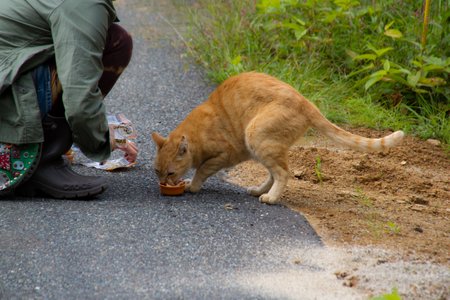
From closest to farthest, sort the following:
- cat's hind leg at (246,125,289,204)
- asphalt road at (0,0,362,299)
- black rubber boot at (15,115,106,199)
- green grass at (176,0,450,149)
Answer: asphalt road at (0,0,362,299)
black rubber boot at (15,115,106,199)
cat's hind leg at (246,125,289,204)
green grass at (176,0,450,149)

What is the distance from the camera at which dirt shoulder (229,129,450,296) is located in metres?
4.32

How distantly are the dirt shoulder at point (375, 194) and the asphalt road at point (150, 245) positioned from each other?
23 cm

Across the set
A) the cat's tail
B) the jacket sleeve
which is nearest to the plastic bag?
the jacket sleeve

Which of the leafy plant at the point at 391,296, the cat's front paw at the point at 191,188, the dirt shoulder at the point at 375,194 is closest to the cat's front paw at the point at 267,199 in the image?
the dirt shoulder at the point at 375,194

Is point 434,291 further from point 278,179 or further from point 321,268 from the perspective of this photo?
point 278,179

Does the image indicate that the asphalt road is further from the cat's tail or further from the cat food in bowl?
the cat's tail

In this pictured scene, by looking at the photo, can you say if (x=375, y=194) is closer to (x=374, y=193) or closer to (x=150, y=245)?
(x=374, y=193)

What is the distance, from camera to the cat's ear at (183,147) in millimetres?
5113

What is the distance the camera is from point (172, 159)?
5109mm

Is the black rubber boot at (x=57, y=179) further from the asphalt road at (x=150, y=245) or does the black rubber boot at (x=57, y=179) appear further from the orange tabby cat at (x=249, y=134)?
the orange tabby cat at (x=249, y=134)

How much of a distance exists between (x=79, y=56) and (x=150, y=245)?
1171mm

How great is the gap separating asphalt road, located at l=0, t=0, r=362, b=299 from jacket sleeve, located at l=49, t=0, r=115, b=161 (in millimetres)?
567

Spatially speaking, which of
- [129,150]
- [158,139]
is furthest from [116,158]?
[158,139]

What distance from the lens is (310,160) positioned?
19.0 ft
